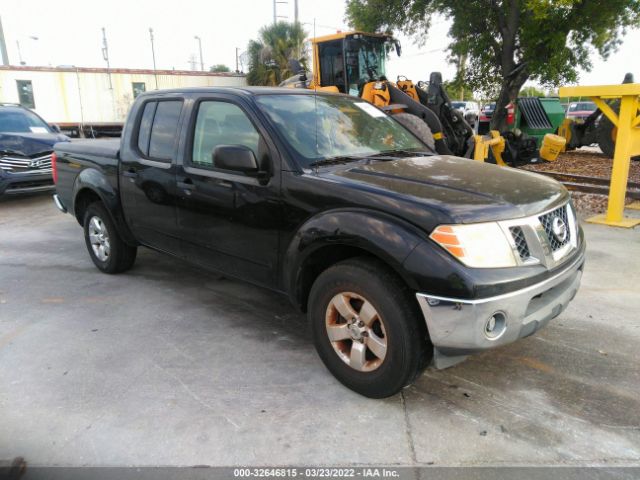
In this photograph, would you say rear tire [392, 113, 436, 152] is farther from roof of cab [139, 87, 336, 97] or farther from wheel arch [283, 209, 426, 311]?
wheel arch [283, 209, 426, 311]

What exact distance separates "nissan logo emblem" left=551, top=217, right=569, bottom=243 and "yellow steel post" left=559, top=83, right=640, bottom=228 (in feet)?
15.0

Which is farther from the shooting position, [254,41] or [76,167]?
[254,41]

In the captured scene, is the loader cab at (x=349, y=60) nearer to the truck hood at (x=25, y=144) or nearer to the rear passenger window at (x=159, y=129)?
the truck hood at (x=25, y=144)

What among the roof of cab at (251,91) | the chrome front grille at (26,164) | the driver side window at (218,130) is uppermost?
the roof of cab at (251,91)

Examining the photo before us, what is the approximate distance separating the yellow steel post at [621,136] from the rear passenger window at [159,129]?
552cm

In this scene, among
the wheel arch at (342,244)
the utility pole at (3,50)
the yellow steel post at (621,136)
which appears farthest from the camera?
the utility pole at (3,50)

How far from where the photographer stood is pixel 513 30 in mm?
14188

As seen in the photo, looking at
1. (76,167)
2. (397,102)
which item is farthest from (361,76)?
(76,167)

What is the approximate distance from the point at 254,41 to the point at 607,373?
31077 millimetres

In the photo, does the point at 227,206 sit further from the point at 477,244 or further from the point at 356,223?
the point at 477,244

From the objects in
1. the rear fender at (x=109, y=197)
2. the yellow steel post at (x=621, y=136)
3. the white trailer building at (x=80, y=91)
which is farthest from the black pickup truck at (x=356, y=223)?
the white trailer building at (x=80, y=91)

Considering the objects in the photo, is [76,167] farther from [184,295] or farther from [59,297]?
[184,295]

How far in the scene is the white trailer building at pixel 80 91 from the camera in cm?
2134

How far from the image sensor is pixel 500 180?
3129 millimetres
